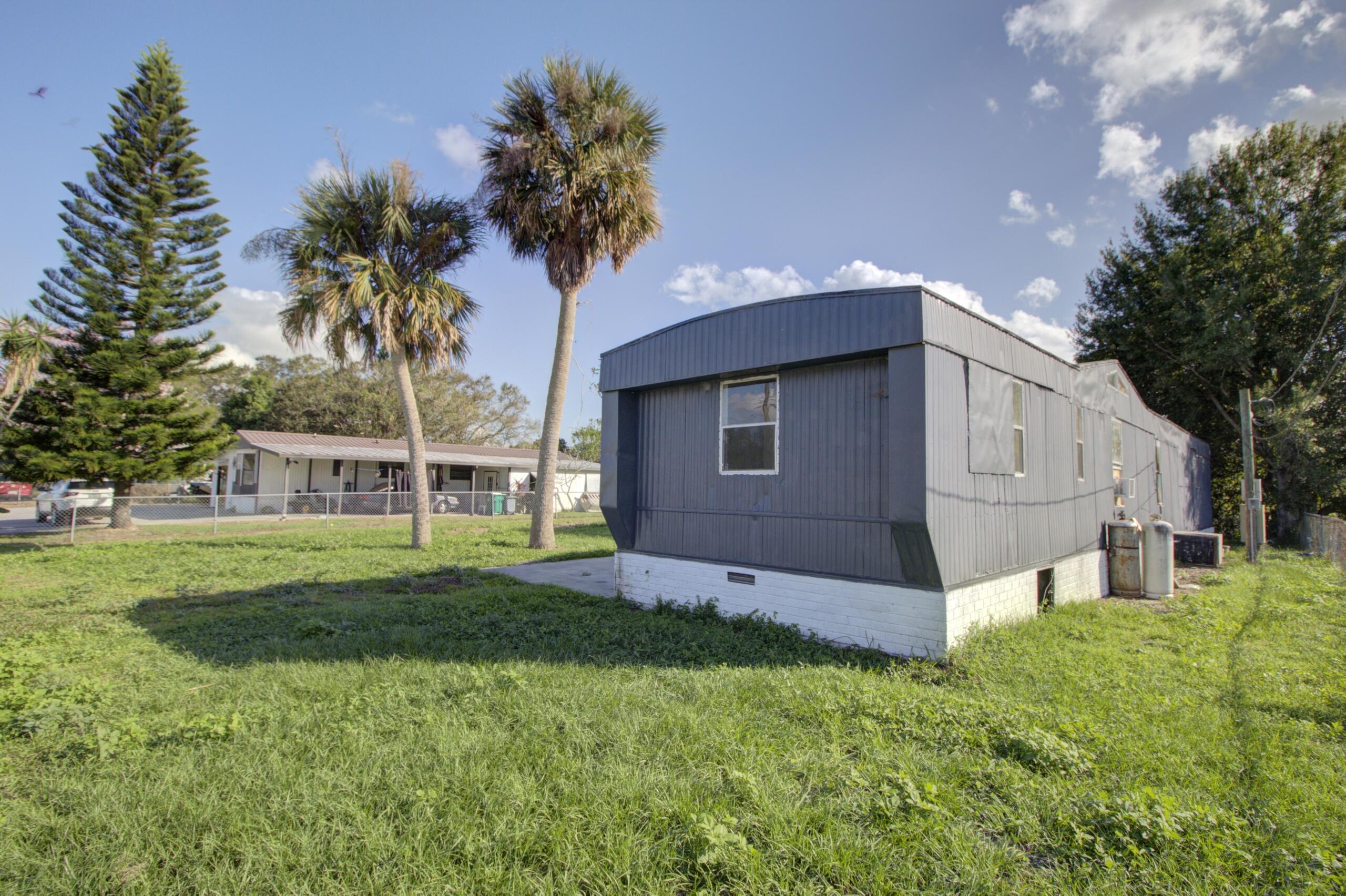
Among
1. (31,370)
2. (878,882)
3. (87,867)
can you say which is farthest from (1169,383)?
(31,370)

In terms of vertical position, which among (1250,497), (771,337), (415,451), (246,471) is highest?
(771,337)

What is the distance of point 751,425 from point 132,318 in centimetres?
1654

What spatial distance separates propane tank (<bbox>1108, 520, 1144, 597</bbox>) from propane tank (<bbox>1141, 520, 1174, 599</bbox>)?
0.40 ft

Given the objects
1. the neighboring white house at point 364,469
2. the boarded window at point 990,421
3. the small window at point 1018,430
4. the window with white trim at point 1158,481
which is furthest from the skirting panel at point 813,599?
the neighboring white house at point 364,469

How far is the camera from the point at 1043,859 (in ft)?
8.42

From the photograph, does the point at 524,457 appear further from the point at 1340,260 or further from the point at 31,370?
the point at 1340,260

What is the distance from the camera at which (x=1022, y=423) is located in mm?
7023

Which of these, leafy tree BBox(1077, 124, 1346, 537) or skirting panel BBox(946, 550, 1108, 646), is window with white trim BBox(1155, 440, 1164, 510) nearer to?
skirting panel BBox(946, 550, 1108, 646)

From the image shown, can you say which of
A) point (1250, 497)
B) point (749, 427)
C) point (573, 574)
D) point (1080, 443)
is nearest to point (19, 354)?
point (573, 574)

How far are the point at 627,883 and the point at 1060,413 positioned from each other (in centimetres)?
811

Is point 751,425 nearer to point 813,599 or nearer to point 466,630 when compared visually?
point 813,599

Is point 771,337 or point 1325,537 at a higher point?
point 771,337

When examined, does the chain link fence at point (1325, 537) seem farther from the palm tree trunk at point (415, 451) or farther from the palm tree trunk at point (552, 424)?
the palm tree trunk at point (415, 451)

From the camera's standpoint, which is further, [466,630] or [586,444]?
[586,444]
